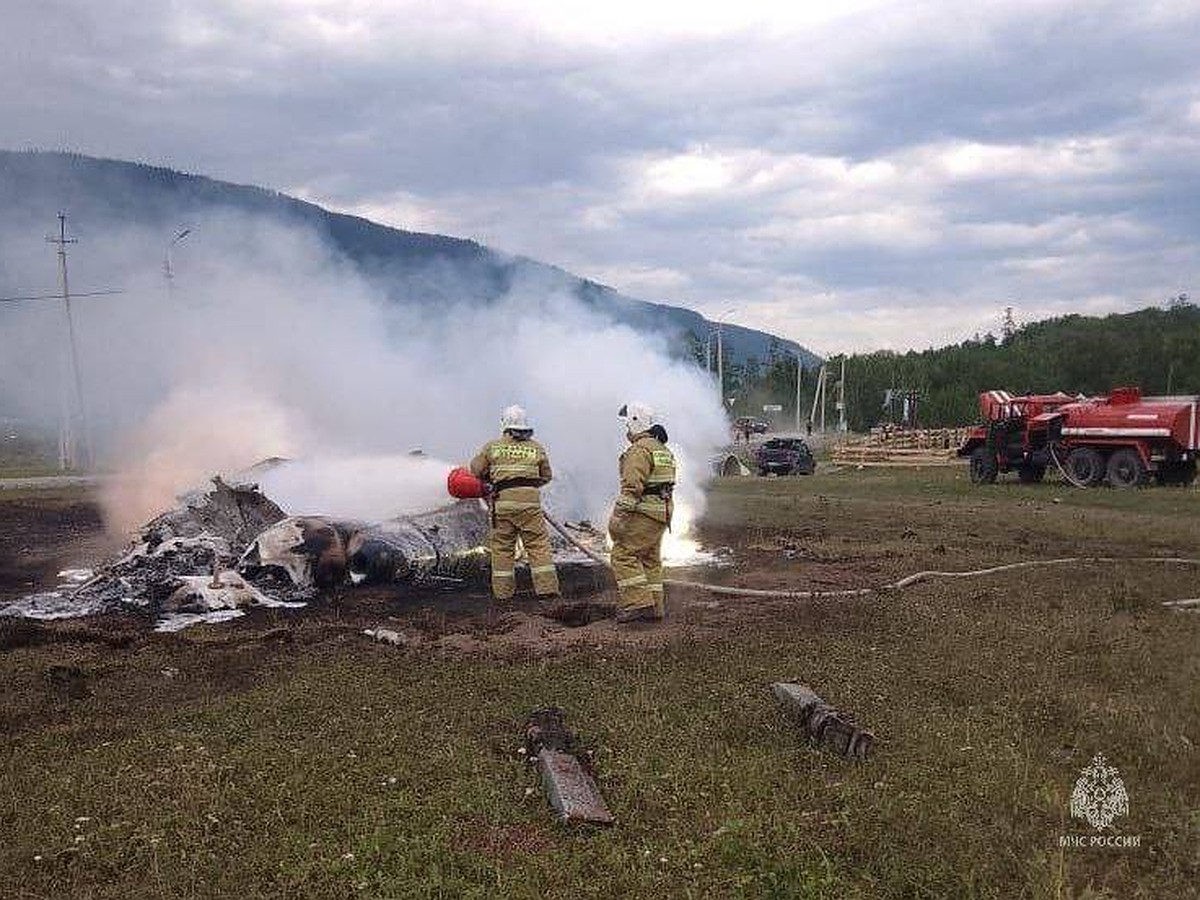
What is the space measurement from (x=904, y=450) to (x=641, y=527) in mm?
28696

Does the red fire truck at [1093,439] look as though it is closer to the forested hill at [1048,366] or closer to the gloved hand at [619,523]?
the gloved hand at [619,523]

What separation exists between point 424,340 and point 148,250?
50.1 feet

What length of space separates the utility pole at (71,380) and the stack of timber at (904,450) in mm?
28283

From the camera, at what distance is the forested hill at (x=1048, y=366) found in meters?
68.2

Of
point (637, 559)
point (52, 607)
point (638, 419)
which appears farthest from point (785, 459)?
point (52, 607)

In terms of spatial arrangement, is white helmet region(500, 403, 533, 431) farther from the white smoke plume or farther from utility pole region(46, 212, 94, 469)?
utility pole region(46, 212, 94, 469)

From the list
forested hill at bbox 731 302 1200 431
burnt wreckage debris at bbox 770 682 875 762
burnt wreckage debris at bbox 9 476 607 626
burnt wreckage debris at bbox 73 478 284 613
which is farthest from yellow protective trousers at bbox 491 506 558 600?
forested hill at bbox 731 302 1200 431

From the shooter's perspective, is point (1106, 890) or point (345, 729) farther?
point (345, 729)

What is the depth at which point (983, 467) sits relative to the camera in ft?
83.6

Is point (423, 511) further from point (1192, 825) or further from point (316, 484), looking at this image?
point (1192, 825)

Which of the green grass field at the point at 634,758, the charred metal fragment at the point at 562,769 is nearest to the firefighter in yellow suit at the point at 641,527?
the green grass field at the point at 634,758

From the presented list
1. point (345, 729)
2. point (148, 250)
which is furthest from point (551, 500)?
point (148, 250)

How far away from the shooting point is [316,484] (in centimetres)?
1304

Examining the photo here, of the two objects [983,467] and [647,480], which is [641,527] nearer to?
[647,480]
